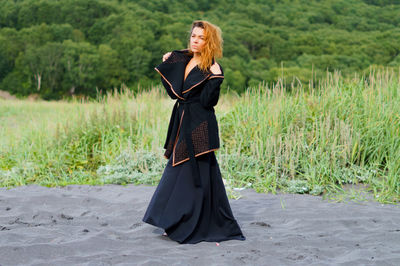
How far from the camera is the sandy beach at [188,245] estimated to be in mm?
3094

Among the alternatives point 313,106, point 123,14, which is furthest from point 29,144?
point 123,14

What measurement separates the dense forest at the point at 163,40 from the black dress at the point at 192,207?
3334cm

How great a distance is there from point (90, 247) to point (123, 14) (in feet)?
169

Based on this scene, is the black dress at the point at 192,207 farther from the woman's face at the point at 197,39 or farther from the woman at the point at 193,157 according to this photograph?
the woman's face at the point at 197,39

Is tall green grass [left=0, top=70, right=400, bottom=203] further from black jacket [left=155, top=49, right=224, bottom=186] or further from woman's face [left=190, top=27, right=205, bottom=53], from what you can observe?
woman's face [left=190, top=27, right=205, bottom=53]

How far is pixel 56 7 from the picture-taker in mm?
54438

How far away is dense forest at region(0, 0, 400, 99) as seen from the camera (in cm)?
4294

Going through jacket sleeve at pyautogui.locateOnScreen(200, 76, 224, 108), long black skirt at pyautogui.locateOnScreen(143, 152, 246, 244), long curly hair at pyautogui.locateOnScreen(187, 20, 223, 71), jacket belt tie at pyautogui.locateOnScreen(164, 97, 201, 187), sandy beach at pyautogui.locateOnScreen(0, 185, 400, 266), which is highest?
long curly hair at pyautogui.locateOnScreen(187, 20, 223, 71)

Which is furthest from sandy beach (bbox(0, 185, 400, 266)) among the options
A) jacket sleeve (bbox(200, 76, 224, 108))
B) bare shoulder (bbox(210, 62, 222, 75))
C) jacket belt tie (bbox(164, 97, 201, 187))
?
bare shoulder (bbox(210, 62, 222, 75))

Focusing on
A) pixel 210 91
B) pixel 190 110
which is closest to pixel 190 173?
pixel 190 110

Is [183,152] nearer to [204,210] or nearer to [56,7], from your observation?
[204,210]

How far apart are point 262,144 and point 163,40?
40.5 metres

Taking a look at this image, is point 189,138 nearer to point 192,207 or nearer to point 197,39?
point 192,207

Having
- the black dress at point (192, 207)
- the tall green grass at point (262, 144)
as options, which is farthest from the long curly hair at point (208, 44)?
the tall green grass at point (262, 144)
